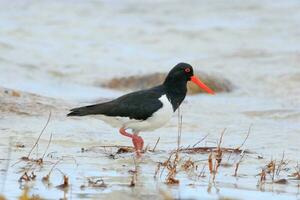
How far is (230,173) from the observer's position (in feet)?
24.8

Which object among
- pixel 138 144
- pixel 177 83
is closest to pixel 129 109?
pixel 138 144

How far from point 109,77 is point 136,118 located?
7239 millimetres

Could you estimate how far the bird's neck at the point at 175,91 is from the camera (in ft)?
29.4

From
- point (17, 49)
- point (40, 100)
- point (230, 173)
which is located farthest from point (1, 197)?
point (17, 49)

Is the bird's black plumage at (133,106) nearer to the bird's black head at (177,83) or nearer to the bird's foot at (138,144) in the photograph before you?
the bird's black head at (177,83)

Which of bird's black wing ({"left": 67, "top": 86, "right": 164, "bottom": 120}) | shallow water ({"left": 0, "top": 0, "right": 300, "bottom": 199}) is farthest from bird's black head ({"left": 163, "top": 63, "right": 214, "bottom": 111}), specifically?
shallow water ({"left": 0, "top": 0, "right": 300, "bottom": 199})

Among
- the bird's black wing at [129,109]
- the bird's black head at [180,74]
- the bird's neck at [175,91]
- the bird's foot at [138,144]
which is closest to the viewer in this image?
the bird's foot at [138,144]

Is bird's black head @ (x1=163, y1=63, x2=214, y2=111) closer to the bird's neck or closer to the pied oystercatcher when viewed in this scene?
the bird's neck

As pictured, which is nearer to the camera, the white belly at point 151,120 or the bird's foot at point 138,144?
the bird's foot at point 138,144

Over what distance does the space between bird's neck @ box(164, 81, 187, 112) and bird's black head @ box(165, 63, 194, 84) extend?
2 cm

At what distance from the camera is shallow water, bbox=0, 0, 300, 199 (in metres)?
7.50

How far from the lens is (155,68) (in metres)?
17.0

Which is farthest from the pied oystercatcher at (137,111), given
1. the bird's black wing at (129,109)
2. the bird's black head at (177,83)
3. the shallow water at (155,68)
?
the shallow water at (155,68)

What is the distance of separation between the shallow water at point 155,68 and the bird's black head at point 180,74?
0.72 meters
